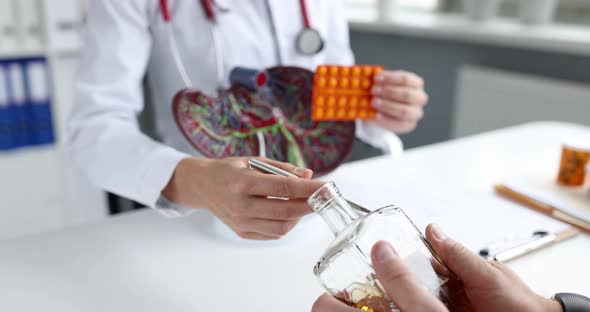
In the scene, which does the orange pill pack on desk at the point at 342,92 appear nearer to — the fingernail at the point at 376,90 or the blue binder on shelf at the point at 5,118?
the fingernail at the point at 376,90

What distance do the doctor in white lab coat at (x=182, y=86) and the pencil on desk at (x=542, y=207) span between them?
178 millimetres

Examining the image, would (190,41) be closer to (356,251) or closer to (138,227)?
(138,227)

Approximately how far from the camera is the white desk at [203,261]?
59cm

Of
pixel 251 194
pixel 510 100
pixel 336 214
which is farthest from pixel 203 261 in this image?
pixel 510 100

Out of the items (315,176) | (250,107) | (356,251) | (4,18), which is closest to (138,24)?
(250,107)

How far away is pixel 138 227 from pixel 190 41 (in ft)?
1.09

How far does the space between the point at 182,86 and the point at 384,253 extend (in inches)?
23.3

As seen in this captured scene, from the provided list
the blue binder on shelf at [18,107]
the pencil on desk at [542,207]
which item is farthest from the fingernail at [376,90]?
the blue binder on shelf at [18,107]

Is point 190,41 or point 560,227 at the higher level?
point 190,41

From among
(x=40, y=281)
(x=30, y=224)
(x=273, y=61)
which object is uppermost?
A: (x=273, y=61)

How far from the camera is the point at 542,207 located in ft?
2.69

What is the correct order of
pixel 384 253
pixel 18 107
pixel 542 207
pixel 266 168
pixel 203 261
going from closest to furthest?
pixel 384 253
pixel 266 168
pixel 203 261
pixel 542 207
pixel 18 107

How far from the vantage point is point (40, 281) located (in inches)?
24.8

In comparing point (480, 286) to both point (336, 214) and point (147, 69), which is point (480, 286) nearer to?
point (336, 214)
